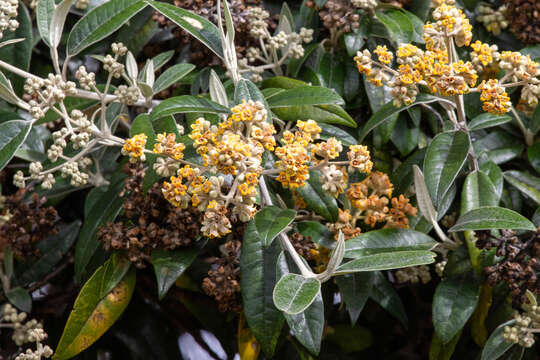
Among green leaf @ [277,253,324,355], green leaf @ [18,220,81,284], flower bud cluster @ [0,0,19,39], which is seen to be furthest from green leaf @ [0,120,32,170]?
green leaf @ [277,253,324,355]

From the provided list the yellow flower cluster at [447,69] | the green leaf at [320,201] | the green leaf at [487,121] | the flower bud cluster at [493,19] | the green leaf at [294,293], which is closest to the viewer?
the green leaf at [294,293]

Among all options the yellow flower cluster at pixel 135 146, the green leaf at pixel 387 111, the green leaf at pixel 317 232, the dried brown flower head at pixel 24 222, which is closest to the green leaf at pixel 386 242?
the green leaf at pixel 317 232

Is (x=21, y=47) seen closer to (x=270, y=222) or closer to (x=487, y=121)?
(x=270, y=222)

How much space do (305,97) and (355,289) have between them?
0.51 meters

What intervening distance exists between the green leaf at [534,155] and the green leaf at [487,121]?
0.17 meters

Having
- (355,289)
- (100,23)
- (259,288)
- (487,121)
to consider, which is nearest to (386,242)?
(355,289)

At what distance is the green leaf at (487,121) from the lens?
1.63 metres

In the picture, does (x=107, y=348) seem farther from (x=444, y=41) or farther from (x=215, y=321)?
(x=444, y=41)

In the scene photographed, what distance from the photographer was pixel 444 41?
4.95ft

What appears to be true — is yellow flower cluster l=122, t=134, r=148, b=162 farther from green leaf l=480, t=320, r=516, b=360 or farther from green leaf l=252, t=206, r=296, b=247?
green leaf l=480, t=320, r=516, b=360

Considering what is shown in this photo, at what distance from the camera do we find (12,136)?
1475mm

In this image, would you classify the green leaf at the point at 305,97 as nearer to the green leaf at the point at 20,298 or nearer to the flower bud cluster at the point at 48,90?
the flower bud cluster at the point at 48,90

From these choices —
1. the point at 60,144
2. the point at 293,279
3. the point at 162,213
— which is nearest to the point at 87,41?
the point at 60,144

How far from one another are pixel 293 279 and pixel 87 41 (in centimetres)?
87
